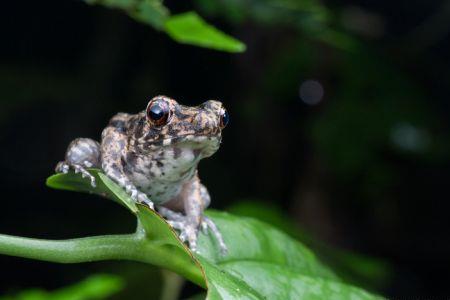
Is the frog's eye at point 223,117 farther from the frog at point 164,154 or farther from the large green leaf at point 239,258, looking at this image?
the large green leaf at point 239,258

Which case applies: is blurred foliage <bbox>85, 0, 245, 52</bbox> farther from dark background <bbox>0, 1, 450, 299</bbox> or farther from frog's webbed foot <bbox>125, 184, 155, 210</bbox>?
dark background <bbox>0, 1, 450, 299</bbox>

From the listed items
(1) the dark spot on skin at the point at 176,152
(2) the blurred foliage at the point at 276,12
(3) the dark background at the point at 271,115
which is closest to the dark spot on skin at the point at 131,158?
(1) the dark spot on skin at the point at 176,152

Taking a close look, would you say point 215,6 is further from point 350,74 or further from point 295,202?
point 295,202

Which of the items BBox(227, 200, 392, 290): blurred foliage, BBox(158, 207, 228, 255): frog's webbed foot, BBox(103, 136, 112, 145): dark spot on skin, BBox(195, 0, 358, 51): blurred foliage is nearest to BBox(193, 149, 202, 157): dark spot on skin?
BBox(158, 207, 228, 255): frog's webbed foot

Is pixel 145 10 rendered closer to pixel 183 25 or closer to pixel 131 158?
pixel 183 25

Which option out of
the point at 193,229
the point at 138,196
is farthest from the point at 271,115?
the point at 193,229

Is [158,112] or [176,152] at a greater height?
[158,112]

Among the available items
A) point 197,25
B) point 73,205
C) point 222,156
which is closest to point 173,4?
point 222,156
